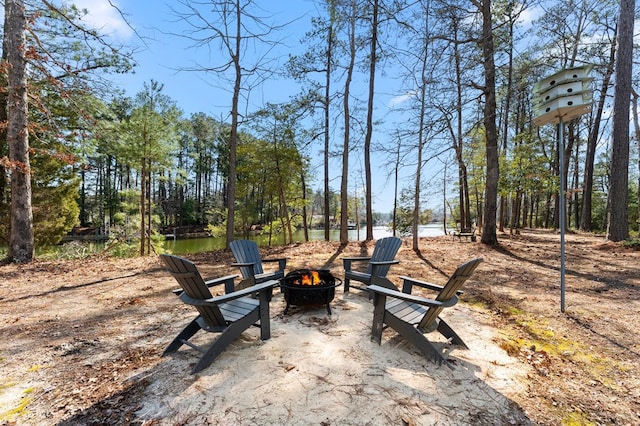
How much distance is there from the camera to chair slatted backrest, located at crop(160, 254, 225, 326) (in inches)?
83.6

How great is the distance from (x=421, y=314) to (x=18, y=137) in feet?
28.2

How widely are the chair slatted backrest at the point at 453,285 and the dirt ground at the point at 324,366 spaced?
0.33 meters

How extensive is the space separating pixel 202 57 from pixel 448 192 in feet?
50.3

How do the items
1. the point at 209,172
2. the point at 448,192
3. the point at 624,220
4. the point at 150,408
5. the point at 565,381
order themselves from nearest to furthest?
1. the point at 150,408
2. the point at 565,381
3. the point at 624,220
4. the point at 448,192
5. the point at 209,172

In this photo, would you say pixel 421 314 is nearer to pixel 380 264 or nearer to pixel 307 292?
pixel 380 264

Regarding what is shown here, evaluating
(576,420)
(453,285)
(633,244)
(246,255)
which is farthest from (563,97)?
(633,244)

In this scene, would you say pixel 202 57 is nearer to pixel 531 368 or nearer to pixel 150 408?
pixel 150 408

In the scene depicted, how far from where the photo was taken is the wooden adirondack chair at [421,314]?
220 centimetres

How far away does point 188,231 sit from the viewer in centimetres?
2886

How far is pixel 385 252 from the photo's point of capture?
3957mm

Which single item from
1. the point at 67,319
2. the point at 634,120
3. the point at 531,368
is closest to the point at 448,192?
the point at 634,120

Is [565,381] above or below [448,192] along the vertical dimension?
below

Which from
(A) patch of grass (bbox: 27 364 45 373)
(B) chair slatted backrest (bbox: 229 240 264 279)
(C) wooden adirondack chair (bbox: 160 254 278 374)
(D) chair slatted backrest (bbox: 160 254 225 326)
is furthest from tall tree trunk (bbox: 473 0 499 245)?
(A) patch of grass (bbox: 27 364 45 373)

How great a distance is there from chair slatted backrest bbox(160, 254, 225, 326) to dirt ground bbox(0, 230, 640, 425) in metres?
0.36
